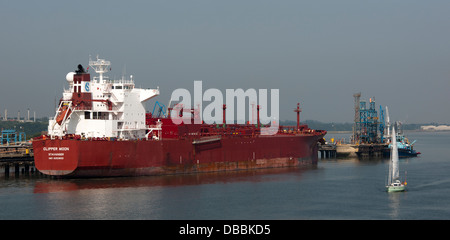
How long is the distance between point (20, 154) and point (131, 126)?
12783 mm

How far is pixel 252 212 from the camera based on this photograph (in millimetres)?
26938

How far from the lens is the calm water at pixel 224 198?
86.6ft

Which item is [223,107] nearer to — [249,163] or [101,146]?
[249,163]

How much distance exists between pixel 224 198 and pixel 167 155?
974 cm

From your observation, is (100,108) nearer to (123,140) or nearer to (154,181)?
(123,140)

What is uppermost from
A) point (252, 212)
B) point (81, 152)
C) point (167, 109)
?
point (167, 109)

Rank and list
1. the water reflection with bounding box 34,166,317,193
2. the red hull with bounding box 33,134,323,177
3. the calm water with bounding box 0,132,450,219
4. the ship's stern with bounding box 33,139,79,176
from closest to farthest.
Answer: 1. the calm water with bounding box 0,132,450,219
2. the water reflection with bounding box 34,166,317,193
3. the ship's stern with bounding box 33,139,79,176
4. the red hull with bounding box 33,134,323,177

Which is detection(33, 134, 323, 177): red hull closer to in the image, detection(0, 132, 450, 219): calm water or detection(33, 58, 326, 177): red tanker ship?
detection(33, 58, 326, 177): red tanker ship

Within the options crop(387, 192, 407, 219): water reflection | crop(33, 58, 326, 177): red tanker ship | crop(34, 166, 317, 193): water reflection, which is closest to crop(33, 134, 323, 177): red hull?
crop(33, 58, 326, 177): red tanker ship

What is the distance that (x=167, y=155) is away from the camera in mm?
39219

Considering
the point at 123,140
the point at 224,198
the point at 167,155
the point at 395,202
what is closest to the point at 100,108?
the point at 123,140

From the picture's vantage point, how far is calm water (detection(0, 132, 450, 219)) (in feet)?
86.6
